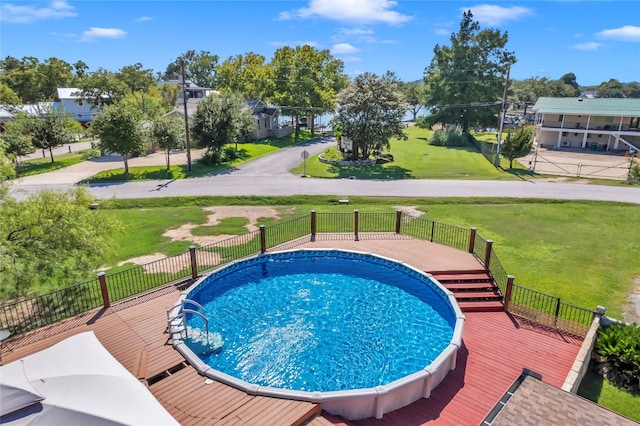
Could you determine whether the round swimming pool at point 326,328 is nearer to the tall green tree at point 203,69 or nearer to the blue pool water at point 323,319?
the blue pool water at point 323,319

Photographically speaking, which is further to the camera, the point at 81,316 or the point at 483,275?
the point at 483,275

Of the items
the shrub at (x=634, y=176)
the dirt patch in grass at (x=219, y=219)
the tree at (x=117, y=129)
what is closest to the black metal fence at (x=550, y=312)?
the dirt patch in grass at (x=219, y=219)

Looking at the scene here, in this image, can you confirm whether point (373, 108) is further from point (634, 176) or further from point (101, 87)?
point (101, 87)

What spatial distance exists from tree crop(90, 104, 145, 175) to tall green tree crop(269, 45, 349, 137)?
2392cm

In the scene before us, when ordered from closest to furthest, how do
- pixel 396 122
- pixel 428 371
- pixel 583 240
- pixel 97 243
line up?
pixel 428 371 < pixel 97 243 < pixel 583 240 < pixel 396 122

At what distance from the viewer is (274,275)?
16250 mm

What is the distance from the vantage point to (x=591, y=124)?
54.4 metres

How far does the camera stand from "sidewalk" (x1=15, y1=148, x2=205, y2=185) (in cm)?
3372

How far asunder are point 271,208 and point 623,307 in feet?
62.1

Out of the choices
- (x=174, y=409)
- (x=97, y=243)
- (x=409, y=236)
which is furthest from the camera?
(x=409, y=236)

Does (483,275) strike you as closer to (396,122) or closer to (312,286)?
(312,286)

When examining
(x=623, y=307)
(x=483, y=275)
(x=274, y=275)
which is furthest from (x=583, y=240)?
(x=274, y=275)

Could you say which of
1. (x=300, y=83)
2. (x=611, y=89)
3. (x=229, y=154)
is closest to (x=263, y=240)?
(x=229, y=154)

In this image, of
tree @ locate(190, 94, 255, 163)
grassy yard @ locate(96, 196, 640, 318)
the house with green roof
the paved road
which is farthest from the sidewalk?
the house with green roof
